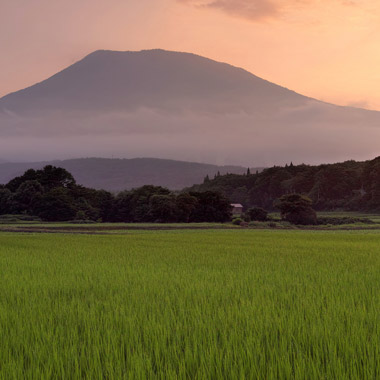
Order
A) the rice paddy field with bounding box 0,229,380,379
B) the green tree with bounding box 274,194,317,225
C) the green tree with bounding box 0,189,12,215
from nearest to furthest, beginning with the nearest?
the rice paddy field with bounding box 0,229,380,379 < the green tree with bounding box 274,194,317,225 < the green tree with bounding box 0,189,12,215

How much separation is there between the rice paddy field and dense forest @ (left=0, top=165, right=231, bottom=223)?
55047mm

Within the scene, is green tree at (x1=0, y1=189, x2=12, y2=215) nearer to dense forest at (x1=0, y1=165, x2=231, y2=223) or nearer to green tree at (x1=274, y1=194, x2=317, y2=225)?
dense forest at (x1=0, y1=165, x2=231, y2=223)

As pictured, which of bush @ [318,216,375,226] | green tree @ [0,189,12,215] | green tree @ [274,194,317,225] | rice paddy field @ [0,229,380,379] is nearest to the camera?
rice paddy field @ [0,229,380,379]

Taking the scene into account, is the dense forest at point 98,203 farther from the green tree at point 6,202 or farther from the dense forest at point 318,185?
the dense forest at point 318,185

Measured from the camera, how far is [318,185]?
4122 inches

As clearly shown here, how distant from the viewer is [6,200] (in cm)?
7319

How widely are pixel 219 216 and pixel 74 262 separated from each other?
53717 millimetres

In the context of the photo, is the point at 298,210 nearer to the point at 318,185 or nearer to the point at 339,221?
the point at 339,221

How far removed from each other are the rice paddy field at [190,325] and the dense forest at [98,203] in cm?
5505

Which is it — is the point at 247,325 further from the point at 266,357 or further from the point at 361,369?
the point at 361,369

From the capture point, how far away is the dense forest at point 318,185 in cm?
9700

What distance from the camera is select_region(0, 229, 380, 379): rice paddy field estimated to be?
4410mm

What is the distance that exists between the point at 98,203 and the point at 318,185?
178 feet

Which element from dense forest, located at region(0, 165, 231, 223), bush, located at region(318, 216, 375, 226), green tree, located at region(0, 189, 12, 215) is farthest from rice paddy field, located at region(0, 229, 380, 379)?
green tree, located at region(0, 189, 12, 215)
